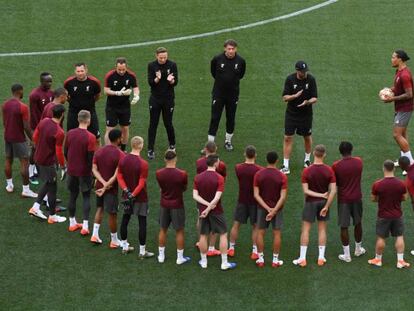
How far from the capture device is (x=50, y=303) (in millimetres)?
14023

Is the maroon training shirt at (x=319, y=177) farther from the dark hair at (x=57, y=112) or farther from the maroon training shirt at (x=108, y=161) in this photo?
the dark hair at (x=57, y=112)

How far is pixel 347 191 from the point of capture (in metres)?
15.1

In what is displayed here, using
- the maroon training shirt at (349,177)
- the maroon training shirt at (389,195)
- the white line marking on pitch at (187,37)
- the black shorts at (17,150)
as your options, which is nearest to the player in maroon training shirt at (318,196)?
the maroon training shirt at (349,177)

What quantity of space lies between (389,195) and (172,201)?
10.6ft

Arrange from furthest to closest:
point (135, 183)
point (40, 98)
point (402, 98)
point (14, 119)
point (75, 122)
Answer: point (402, 98)
point (75, 122)
point (40, 98)
point (14, 119)
point (135, 183)

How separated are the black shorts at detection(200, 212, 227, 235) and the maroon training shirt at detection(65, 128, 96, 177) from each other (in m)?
2.21

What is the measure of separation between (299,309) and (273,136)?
20.4 ft

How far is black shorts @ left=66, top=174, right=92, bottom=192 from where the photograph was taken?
1589 cm

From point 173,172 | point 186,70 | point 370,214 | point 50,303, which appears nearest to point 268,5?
point 186,70

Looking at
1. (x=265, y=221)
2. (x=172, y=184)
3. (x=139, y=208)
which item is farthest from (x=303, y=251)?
(x=139, y=208)

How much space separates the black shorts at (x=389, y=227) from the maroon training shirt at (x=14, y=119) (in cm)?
625

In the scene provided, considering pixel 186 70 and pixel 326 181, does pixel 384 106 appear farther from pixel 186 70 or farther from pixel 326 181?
pixel 326 181

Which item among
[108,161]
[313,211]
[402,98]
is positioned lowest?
[313,211]

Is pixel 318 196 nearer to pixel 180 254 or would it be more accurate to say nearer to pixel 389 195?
pixel 389 195
